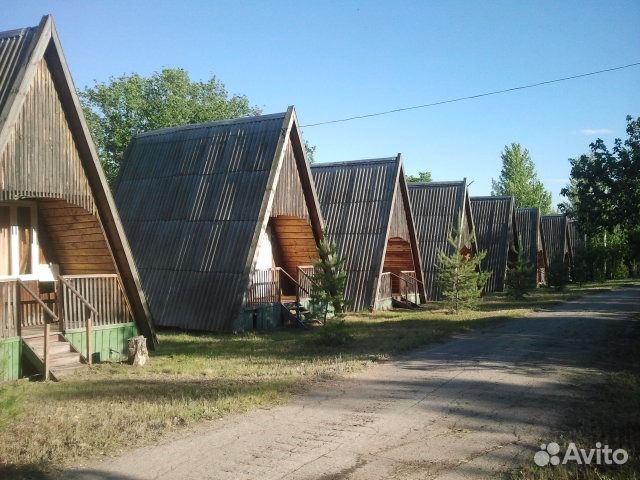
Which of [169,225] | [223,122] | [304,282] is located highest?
[223,122]

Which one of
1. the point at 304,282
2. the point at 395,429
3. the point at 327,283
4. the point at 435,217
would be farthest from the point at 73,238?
the point at 435,217

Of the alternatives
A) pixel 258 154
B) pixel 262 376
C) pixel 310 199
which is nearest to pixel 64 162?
pixel 262 376

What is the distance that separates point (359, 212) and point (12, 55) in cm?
1634

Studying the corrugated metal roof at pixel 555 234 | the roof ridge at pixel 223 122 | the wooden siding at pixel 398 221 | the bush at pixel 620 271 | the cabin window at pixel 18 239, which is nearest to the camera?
the cabin window at pixel 18 239

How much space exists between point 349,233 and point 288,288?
386 centimetres

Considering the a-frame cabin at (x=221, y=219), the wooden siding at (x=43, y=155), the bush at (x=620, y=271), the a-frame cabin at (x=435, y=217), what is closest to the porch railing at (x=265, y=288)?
the a-frame cabin at (x=221, y=219)

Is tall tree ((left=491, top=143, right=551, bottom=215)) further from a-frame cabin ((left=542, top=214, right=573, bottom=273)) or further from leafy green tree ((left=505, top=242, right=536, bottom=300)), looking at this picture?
leafy green tree ((left=505, top=242, right=536, bottom=300))

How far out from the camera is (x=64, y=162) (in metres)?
13.1

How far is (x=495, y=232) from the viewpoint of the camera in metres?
38.2

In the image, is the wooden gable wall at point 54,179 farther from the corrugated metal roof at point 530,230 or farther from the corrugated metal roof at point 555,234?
the corrugated metal roof at point 555,234

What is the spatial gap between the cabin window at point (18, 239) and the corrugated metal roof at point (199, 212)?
5475 millimetres

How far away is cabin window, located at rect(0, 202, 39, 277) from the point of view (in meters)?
13.5

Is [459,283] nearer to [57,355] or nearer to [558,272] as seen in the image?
[57,355]

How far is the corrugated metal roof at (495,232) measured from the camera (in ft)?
121
